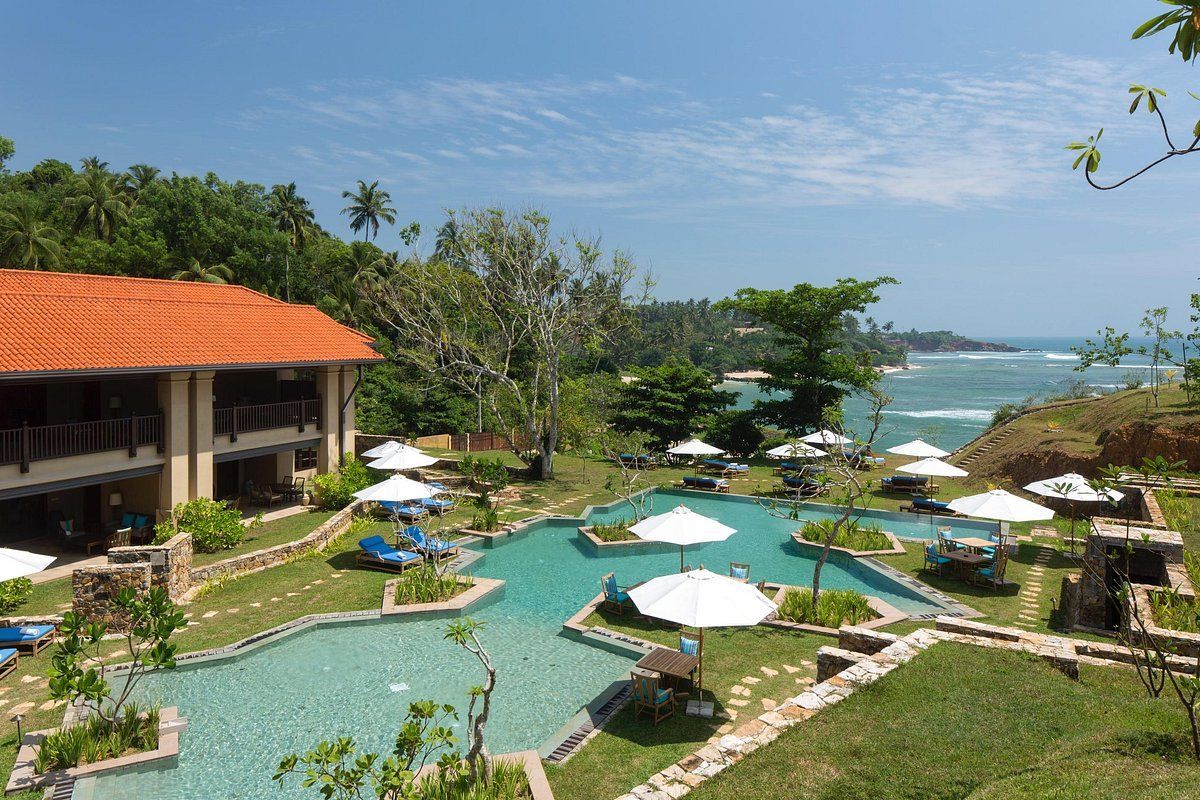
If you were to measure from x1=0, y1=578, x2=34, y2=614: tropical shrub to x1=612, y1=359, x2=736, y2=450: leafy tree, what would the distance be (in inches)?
979

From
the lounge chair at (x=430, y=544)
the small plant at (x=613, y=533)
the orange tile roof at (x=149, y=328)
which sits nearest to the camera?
the orange tile roof at (x=149, y=328)

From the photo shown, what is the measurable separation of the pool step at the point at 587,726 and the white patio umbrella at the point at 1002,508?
10.0 metres

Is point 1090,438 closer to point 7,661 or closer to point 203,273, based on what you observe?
point 7,661

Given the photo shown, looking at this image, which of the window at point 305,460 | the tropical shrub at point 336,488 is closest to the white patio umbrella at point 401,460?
the tropical shrub at point 336,488

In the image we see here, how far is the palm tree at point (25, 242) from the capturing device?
3544cm

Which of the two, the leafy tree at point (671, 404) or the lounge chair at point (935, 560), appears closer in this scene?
the lounge chair at point (935, 560)

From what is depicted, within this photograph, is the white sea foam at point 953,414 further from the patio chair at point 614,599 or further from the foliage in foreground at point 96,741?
the foliage in foreground at point 96,741

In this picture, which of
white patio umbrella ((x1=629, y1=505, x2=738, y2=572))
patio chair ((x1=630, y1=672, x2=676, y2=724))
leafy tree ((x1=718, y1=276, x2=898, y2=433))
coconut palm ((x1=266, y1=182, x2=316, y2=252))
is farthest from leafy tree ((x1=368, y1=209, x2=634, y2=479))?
coconut palm ((x1=266, y1=182, x2=316, y2=252))

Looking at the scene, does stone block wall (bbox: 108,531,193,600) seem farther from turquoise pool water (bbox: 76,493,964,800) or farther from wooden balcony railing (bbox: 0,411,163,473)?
wooden balcony railing (bbox: 0,411,163,473)

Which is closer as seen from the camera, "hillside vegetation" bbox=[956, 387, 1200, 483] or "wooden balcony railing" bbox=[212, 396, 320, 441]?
"wooden balcony railing" bbox=[212, 396, 320, 441]

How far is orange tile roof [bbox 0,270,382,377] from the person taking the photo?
15805 mm

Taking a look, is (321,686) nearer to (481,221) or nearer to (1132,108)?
(1132,108)

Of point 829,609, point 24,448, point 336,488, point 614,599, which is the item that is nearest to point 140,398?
point 24,448

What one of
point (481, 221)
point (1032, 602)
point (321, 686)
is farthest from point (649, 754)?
point (481, 221)
